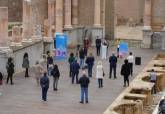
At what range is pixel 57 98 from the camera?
22453 millimetres

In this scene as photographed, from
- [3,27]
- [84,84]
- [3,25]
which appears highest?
[3,25]

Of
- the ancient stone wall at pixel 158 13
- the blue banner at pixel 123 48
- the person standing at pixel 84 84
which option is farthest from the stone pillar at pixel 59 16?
the person standing at pixel 84 84

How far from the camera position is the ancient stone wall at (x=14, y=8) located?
5591cm

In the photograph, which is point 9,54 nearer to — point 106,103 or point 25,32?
point 25,32

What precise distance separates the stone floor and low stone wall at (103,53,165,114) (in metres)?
0.91

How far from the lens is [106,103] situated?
21578 millimetres

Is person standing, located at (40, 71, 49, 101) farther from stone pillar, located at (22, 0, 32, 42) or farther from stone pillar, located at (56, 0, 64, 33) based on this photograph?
stone pillar, located at (56, 0, 64, 33)

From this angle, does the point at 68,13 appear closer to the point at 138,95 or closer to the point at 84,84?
the point at 84,84

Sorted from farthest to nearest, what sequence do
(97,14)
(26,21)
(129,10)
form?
(129,10), (97,14), (26,21)

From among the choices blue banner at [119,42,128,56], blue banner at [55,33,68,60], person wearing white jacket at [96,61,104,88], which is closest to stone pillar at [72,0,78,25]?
blue banner at [119,42,128,56]

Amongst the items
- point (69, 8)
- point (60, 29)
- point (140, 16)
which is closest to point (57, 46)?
point (60, 29)

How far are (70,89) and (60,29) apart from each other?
49.9 feet

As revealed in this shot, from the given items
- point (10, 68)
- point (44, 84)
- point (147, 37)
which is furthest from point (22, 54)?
point (147, 37)

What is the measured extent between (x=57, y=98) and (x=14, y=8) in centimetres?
3472
